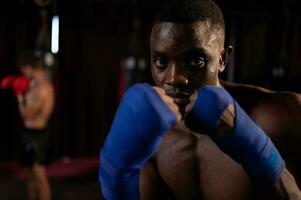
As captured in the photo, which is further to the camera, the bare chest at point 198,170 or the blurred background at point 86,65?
the blurred background at point 86,65

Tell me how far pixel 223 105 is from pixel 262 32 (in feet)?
14.1

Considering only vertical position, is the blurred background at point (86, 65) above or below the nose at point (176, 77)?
below

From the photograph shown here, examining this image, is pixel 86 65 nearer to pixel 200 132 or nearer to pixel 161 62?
pixel 161 62

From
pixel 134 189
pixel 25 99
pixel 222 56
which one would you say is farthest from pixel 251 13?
pixel 134 189

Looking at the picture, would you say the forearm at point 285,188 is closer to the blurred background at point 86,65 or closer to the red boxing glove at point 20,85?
the red boxing glove at point 20,85

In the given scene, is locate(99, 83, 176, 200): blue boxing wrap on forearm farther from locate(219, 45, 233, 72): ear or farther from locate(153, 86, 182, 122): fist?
locate(219, 45, 233, 72): ear

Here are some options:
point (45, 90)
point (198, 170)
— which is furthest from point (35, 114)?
point (198, 170)

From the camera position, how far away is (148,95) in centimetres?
83

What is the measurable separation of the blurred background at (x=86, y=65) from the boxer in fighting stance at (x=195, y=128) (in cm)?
274

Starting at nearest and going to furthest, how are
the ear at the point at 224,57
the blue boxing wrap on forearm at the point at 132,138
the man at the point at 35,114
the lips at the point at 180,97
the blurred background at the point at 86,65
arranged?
the blue boxing wrap on forearm at the point at 132,138 < the lips at the point at 180,97 < the ear at the point at 224,57 < the man at the point at 35,114 < the blurred background at the point at 86,65

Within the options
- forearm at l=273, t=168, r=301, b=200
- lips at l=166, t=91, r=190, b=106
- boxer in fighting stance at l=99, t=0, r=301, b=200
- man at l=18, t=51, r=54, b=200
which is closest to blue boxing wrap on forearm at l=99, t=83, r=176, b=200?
boxer in fighting stance at l=99, t=0, r=301, b=200

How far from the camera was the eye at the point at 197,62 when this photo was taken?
0.99 meters

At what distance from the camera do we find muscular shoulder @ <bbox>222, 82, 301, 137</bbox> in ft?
3.42

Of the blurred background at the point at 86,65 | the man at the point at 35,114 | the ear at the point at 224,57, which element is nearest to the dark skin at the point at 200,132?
the ear at the point at 224,57
